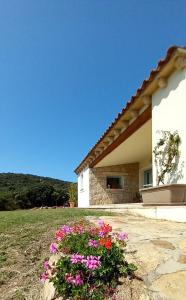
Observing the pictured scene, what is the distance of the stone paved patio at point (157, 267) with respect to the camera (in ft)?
9.04

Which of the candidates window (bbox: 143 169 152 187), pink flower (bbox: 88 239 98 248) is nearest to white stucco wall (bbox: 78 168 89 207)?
window (bbox: 143 169 152 187)

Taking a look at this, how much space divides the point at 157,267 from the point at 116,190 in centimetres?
1468

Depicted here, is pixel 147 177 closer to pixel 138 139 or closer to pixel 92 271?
pixel 138 139

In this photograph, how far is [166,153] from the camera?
700 centimetres

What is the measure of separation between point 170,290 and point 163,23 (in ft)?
29.8

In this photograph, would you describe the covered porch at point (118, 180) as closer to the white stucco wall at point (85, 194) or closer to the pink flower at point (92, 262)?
the white stucco wall at point (85, 194)

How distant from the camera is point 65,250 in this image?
3.60m

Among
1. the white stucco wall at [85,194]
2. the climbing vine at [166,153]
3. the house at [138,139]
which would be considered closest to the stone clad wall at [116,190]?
the house at [138,139]

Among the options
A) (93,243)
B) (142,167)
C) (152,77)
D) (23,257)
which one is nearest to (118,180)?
(142,167)

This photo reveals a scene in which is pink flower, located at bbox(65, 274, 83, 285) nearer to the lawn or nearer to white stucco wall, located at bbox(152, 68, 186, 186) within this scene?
the lawn

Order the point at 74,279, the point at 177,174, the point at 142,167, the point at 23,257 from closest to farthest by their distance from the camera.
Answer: the point at 74,279, the point at 23,257, the point at 177,174, the point at 142,167

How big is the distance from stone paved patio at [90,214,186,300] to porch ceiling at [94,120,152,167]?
5.43 metres

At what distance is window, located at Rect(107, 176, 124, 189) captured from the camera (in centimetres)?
1809

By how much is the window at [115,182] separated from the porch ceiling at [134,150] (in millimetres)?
938
